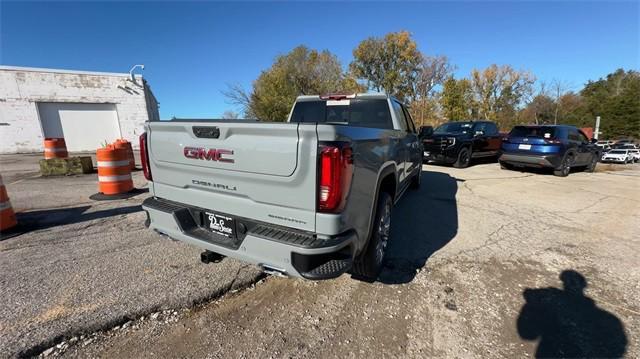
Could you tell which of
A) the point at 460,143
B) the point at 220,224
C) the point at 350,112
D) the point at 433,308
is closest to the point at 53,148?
the point at 350,112

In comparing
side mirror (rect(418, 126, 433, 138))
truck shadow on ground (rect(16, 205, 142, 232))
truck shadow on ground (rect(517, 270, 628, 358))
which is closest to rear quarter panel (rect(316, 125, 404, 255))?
truck shadow on ground (rect(517, 270, 628, 358))

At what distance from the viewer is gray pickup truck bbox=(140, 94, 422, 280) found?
196cm

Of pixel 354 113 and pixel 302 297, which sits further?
pixel 354 113

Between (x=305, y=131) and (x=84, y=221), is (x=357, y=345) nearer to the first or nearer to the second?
(x=305, y=131)

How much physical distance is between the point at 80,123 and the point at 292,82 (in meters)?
17.1

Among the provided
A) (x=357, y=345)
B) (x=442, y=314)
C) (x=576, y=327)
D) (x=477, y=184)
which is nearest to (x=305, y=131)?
(x=357, y=345)

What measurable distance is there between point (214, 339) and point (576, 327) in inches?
113

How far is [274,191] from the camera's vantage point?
2.11 m

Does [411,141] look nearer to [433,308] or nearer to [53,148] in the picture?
[433,308]

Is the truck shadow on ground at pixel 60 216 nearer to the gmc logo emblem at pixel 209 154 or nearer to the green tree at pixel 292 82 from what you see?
the gmc logo emblem at pixel 209 154

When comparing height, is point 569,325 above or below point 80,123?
below

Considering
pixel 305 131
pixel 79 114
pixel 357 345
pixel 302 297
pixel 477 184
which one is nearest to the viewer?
pixel 305 131

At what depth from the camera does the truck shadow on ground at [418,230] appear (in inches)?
126

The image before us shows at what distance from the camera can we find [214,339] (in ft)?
6.95
